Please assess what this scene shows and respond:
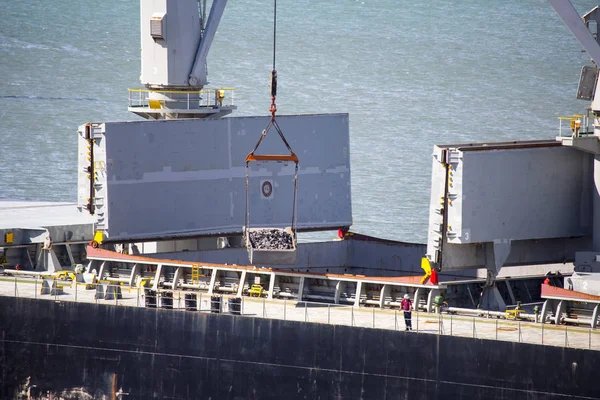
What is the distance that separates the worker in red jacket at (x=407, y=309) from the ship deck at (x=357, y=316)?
0.23m

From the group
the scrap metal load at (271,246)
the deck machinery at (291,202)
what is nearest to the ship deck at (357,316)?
the deck machinery at (291,202)

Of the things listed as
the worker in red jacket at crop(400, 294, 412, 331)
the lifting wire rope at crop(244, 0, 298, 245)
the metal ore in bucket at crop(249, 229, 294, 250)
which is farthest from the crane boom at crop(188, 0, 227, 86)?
the worker in red jacket at crop(400, 294, 412, 331)

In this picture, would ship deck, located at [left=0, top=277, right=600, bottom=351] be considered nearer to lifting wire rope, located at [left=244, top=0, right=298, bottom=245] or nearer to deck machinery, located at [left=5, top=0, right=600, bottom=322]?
deck machinery, located at [left=5, top=0, right=600, bottom=322]

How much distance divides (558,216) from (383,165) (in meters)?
50.9

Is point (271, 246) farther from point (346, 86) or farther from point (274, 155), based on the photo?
point (346, 86)

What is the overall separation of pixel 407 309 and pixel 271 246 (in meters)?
6.09

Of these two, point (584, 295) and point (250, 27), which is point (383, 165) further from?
point (584, 295)

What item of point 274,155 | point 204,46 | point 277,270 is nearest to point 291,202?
point 274,155

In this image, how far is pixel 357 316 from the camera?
3972 centimetres

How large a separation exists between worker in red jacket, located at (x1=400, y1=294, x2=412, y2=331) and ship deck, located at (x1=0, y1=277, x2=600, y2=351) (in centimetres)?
23

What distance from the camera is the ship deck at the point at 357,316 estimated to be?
1451 inches

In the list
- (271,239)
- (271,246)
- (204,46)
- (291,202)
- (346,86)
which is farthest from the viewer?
(346,86)

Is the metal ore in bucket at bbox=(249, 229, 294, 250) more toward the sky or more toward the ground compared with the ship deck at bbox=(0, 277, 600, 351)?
more toward the sky

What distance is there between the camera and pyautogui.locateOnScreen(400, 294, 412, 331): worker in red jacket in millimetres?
37750
